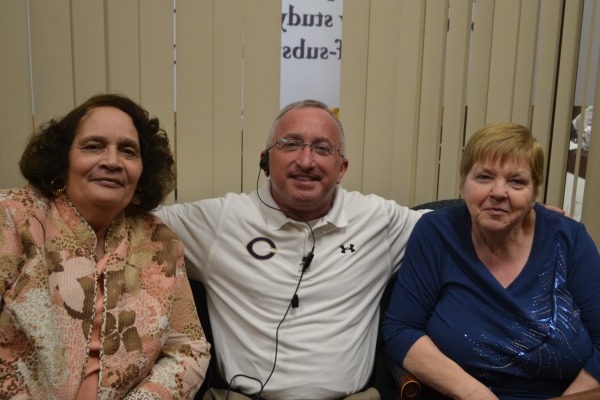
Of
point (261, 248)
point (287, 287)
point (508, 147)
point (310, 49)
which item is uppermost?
point (310, 49)

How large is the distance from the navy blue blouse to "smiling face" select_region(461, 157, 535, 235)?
15 cm

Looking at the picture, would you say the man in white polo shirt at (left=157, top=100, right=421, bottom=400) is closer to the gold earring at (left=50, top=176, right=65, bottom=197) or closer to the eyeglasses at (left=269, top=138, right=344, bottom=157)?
the eyeglasses at (left=269, top=138, right=344, bottom=157)

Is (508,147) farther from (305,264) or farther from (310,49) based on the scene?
(310,49)

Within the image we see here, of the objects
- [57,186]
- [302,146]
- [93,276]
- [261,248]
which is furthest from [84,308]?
[302,146]

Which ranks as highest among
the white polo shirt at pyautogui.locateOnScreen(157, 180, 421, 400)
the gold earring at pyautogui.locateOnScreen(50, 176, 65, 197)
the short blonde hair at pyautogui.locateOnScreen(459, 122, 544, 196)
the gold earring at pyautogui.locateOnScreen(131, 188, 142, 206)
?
the short blonde hair at pyautogui.locateOnScreen(459, 122, 544, 196)

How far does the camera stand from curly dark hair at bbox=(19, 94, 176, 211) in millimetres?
1559

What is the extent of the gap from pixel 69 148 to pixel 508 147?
1332mm

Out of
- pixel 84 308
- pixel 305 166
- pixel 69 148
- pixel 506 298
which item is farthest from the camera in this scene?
pixel 305 166

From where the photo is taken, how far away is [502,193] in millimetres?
1633

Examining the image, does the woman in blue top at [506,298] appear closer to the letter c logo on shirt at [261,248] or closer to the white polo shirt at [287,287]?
the white polo shirt at [287,287]

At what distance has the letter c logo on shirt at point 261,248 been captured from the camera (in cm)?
191

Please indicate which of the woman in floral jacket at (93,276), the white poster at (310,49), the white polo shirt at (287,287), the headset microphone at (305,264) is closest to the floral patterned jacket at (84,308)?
the woman in floral jacket at (93,276)

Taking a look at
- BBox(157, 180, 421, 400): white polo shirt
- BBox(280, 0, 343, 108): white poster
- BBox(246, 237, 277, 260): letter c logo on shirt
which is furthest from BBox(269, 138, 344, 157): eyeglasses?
BBox(280, 0, 343, 108): white poster

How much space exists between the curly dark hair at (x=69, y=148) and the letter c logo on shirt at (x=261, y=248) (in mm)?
358
